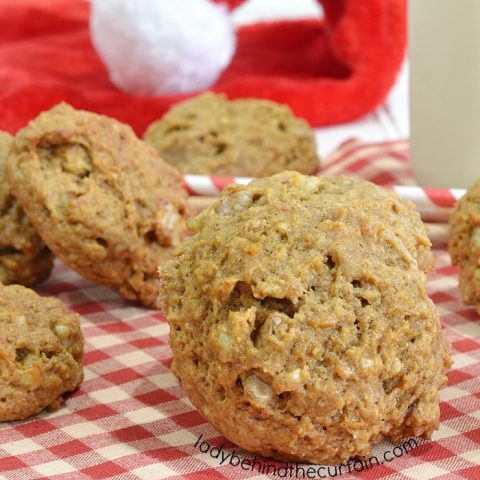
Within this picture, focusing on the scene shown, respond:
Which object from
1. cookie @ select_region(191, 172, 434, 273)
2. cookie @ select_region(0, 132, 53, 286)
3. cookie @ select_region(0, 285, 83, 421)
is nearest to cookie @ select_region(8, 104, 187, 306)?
cookie @ select_region(0, 132, 53, 286)

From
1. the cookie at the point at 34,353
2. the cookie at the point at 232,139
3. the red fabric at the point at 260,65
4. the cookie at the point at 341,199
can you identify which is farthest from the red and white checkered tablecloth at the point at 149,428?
the red fabric at the point at 260,65

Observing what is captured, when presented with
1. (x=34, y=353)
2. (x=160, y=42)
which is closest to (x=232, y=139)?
(x=160, y=42)

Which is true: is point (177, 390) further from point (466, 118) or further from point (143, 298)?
point (466, 118)

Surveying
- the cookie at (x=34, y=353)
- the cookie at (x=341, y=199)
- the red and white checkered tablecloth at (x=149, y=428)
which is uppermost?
the cookie at (x=341, y=199)

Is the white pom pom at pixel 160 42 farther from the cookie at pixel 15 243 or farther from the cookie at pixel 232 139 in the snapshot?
the cookie at pixel 15 243

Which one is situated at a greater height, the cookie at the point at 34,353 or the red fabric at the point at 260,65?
the red fabric at the point at 260,65

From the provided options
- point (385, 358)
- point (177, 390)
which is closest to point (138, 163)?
point (177, 390)

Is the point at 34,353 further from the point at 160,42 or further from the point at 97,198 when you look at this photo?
the point at 160,42
